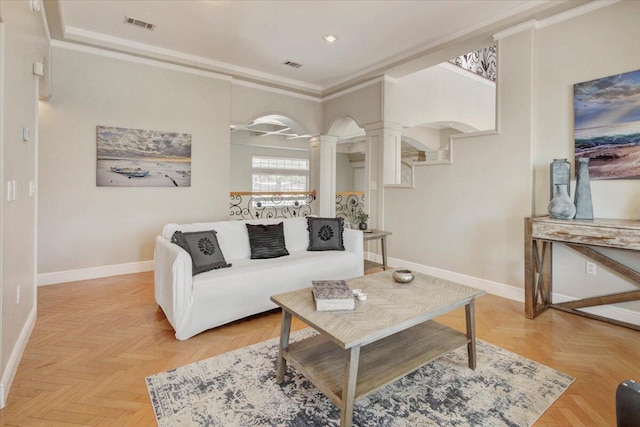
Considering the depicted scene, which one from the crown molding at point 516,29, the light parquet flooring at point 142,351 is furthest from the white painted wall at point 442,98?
the light parquet flooring at point 142,351

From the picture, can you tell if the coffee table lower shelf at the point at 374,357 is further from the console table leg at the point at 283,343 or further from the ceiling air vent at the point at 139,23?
the ceiling air vent at the point at 139,23

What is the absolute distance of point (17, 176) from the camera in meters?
A: 2.29

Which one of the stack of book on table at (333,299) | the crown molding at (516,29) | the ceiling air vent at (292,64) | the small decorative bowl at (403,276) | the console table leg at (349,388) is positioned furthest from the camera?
the ceiling air vent at (292,64)

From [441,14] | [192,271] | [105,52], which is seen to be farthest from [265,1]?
[192,271]

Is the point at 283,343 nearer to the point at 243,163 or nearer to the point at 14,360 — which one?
the point at 14,360

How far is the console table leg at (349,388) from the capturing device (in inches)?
60.5

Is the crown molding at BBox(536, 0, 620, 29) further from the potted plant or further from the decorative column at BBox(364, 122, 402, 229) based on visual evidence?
the potted plant

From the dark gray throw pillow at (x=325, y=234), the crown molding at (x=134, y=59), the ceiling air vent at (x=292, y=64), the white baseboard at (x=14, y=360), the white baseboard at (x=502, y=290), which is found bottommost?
the white baseboard at (x=14, y=360)

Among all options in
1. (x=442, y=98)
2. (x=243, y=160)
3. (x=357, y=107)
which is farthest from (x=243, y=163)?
(x=442, y=98)

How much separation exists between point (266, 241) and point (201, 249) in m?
0.76

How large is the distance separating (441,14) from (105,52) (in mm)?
4160

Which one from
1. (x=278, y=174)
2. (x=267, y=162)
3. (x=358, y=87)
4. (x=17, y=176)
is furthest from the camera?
(x=278, y=174)

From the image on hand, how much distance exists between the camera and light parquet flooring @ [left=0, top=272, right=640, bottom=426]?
1.80 meters

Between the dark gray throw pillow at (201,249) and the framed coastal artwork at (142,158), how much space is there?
2054mm
